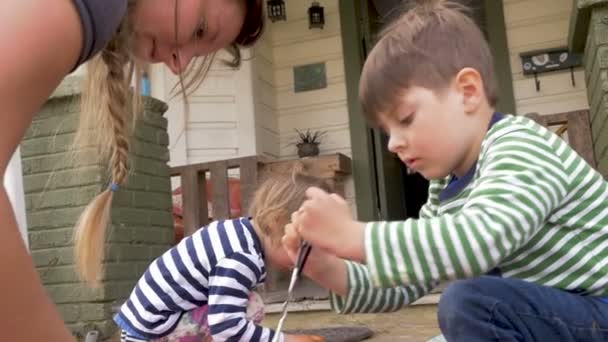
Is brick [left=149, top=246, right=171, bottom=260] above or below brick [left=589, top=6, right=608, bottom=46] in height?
below

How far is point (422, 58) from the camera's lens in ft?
5.31

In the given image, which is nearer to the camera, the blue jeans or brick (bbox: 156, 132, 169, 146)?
the blue jeans

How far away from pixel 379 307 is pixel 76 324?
271 centimetres

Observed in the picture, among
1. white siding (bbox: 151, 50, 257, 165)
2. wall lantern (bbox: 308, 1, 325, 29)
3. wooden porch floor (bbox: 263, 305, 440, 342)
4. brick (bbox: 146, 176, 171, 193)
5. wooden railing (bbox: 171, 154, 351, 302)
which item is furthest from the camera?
wall lantern (bbox: 308, 1, 325, 29)

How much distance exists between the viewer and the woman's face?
1.58 meters

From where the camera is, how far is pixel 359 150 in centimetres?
651

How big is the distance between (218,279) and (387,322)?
1.65 meters

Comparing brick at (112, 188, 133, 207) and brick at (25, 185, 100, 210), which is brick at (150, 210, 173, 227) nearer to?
brick at (112, 188, 133, 207)

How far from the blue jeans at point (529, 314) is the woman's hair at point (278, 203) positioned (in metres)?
1.01

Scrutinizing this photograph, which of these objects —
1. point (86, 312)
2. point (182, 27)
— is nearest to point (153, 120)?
point (86, 312)

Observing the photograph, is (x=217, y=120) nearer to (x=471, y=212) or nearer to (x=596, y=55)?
(x=596, y=55)

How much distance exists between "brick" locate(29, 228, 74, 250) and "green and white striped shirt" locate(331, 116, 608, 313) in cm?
276

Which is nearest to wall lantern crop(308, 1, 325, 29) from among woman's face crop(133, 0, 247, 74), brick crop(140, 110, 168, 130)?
brick crop(140, 110, 168, 130)

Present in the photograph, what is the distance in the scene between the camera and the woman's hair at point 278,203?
8.25 ft
